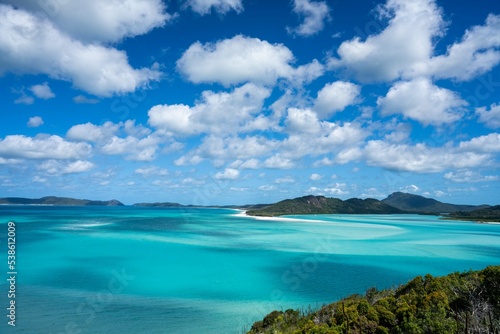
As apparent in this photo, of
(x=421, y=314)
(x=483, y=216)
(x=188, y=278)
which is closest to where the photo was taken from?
(x=421, y=314)

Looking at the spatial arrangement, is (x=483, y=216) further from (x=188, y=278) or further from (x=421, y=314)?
(x=421, y=314)

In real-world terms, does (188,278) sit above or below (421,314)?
below

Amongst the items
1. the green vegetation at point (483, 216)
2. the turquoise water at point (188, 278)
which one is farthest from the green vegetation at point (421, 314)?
the green vegetation at point (483, 216)

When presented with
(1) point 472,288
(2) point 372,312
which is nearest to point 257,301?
(2) point 372,312

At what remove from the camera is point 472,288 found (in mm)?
16688

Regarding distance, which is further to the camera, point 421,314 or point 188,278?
point 188,278

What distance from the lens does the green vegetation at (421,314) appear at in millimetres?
12891

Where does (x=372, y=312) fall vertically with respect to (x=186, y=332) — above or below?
above

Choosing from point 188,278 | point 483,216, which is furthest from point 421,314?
point 483,216

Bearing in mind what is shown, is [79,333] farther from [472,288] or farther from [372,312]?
[472,288]

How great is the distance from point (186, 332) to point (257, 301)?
7.00 m

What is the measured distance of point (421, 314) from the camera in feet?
45.0

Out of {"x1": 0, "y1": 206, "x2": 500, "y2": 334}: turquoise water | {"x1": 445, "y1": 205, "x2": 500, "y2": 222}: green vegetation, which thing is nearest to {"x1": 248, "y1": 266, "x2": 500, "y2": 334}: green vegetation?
{"x1": 0, "y1": 206, "x2": 500, "y2": 334}: turquoise water

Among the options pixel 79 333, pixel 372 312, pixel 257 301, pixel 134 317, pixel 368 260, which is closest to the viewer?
pixel 372 312
